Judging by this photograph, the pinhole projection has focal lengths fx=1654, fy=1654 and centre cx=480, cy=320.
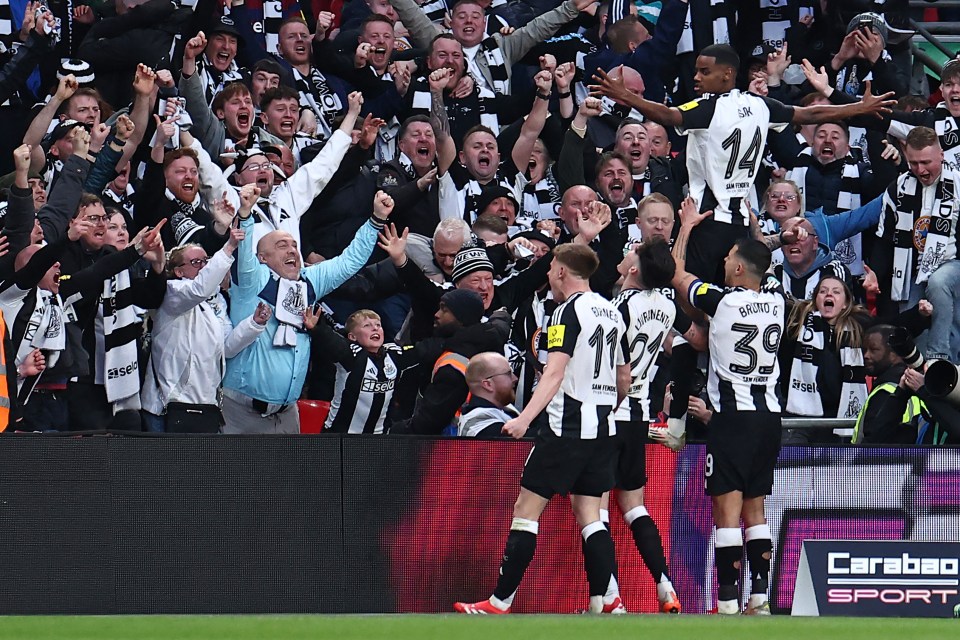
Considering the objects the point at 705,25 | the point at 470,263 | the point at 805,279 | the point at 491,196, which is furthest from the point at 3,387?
the point at 705,25

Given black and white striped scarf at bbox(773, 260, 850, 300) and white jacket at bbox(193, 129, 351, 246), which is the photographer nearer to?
black and white striped scarf at bbox(773, 260, 850, 300)

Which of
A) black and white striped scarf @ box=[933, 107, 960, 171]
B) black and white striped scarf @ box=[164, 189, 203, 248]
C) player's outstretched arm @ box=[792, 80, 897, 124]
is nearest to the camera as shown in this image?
player's outstretched arm @ box=[792, 80, 897, 124]

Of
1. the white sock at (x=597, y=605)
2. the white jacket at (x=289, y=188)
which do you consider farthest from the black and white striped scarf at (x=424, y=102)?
the white sock at (x=597, y=605)

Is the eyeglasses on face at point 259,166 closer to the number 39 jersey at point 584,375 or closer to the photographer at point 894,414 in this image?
the number 39 jersey at point 584,375

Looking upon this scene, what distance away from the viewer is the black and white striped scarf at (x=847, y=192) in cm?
1491

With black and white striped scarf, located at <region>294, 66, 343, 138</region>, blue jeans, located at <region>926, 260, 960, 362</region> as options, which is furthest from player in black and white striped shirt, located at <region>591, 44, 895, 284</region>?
black and white striped scarf, located at <region>294, 66, 343, 138</region>

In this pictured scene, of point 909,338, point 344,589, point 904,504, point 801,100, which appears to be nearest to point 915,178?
point 801,100

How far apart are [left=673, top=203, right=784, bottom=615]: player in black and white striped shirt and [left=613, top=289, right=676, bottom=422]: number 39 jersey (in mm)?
254

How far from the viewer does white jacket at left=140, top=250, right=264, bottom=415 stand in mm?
11211

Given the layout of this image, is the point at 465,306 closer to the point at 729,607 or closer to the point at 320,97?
the point at 729,607

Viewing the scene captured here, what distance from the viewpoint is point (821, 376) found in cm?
1277

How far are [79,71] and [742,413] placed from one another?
6.70m

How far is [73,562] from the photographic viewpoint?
9.73 m

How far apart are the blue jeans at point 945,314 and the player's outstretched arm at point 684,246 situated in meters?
2.97
